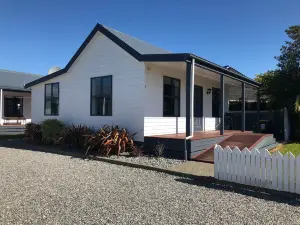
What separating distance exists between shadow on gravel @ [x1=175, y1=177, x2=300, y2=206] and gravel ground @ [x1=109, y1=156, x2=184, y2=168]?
61.4 inches

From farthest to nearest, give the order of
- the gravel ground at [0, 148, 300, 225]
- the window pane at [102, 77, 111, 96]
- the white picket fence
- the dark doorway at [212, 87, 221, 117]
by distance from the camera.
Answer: the dark doorway at [212, 87, 221, 117] → the window pane at [102, 77, 111, 96] → the white picket fence → the gravel ground at [0, 148, 300, 225]

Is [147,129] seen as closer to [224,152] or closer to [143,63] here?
[143,63]

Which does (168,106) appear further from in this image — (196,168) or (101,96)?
(196,168)

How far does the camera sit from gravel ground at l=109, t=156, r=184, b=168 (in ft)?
28.0

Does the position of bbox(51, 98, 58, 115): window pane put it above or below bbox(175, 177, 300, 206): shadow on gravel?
above

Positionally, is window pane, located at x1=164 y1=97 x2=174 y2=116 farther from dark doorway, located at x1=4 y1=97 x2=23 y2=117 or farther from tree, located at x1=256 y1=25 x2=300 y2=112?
dark doorway, located at x1=4 y1=97 x2=23 y2=117

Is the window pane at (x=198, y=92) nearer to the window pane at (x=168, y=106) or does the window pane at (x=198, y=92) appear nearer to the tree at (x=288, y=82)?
the window pane at (x=168, y=106)

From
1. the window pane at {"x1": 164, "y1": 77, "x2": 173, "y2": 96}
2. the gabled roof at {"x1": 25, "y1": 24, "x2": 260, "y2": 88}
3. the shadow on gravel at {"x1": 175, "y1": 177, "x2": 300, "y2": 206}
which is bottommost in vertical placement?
the shadow on gravel at {"x1": 175, "y1": 177, "x2": 300, "y2": 206}

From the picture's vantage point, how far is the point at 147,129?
440 inches

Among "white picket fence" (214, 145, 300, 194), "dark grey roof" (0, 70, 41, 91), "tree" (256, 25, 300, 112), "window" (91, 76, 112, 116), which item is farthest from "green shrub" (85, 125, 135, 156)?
"dark grey roof" (0, 70, 41, 91)

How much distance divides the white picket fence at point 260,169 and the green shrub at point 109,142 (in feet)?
14.2

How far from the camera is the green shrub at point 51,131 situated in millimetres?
13266

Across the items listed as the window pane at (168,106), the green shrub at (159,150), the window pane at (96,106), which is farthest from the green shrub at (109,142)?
the window pane at (168,106)

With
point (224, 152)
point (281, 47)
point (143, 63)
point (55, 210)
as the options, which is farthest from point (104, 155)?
point (281, 47)
